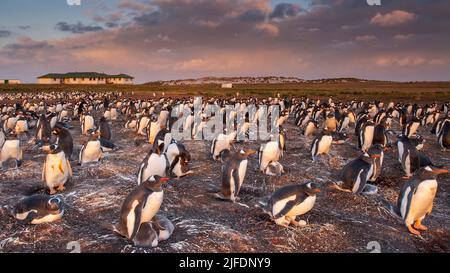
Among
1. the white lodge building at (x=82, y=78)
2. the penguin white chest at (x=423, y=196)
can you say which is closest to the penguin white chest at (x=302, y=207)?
the penguin white chest at (x=423, y=196)

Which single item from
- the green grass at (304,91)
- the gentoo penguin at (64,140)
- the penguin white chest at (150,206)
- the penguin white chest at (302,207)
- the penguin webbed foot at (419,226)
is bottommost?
the penguin webbed foot at (419,226)

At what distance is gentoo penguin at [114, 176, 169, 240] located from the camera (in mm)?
5557

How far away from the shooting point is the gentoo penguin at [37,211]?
641cm

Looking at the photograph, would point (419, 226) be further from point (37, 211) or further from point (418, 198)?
point (37, 211)

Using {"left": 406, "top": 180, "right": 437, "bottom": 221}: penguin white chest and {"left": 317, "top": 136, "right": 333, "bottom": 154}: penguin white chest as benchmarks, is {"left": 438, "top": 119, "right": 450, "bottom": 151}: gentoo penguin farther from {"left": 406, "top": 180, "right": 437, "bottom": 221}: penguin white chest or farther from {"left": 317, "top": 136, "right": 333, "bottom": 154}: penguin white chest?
{"left": 406, "top": 180, "right": 437, "bottom": 221}: penguin white chest

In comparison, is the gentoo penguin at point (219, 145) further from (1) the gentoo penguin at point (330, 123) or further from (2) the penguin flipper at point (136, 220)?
(1) the gentoo penguin at point (330, 123)

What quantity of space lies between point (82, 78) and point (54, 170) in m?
135

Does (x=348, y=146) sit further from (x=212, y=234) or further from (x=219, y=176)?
(x=212, y=234)

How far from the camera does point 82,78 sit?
436 ft

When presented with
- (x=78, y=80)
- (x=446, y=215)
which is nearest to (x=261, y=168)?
(x=446, y=215)

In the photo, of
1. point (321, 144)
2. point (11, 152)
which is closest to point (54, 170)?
point (11, 152)

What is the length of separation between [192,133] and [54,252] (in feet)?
35.8

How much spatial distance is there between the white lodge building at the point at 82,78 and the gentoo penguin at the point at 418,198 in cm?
13602
